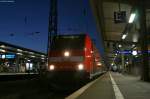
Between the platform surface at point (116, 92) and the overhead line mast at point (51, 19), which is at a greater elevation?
the overhead line mast at point (51, 19)

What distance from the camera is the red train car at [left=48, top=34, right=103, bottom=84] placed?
19.7 metres

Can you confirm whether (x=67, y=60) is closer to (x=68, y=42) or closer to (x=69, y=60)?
(x=69, y=60)

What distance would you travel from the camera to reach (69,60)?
20.3 m

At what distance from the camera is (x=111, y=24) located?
5162 cm

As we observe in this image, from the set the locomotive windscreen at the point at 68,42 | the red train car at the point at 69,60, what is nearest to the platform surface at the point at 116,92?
the red train car at the point at 69,60

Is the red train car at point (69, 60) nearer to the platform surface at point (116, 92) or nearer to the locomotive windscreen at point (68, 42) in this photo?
the locomotive windscreen at point (68, 42)

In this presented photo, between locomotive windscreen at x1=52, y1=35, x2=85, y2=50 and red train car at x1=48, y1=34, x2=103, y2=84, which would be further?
locomotive windscreen at x1=52, y1=35, x2=85, y2=50

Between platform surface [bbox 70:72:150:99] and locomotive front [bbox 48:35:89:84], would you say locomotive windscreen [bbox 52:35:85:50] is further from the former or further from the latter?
platform surface [bbox 70:72:150:99]

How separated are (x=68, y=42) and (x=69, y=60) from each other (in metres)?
1.71

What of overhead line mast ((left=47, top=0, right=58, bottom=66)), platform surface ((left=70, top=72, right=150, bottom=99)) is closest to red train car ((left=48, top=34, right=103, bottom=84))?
platform surface ((left=70, top=72, right=150, bottom=99))

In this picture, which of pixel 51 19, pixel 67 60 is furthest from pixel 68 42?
pixel 51 19

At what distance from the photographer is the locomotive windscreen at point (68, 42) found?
21141 mm

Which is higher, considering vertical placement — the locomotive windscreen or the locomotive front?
the locomotive windscreen

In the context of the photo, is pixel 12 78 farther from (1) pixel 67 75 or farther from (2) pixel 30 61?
(2) pixel 30 61
